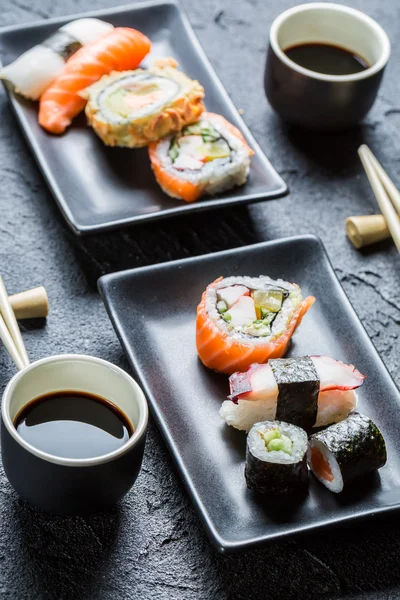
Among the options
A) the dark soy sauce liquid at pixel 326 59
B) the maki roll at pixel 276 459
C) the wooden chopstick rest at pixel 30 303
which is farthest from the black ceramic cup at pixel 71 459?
the dark soy sauce liquid at pixel 326 59

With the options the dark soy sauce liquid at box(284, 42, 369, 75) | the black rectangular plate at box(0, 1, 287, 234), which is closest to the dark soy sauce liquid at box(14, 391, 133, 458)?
the black rectangular plate at box(0, 1, 287, 234)

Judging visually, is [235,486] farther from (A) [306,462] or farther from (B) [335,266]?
(B) [335,266]

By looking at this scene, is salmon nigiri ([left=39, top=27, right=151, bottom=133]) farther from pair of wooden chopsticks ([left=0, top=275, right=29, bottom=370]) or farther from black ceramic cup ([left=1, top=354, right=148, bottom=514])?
black ceramic cup ([left=1, top=354, right=148, bottom=514])

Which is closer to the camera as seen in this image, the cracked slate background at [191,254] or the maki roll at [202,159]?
the cracked slate background at [191,254]

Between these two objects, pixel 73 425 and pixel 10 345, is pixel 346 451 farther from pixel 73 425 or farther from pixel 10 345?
pixel 10 345

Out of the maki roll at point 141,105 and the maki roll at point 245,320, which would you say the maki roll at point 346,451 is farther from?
the maki roll at point 141,105

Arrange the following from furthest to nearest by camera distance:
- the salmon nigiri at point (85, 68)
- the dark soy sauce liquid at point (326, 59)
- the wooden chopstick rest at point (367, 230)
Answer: the dark soy sauce liquid at point (326, 59) → the salmon nigiri at point (85, 68) → the wooden chopstick rest at point (367, 230)

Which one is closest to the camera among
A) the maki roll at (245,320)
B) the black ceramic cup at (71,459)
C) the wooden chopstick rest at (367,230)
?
the black ceramic cup at (71,459)
